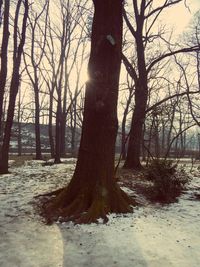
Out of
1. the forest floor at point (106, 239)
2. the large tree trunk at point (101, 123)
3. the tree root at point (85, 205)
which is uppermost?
the large tree trunk at point (101, 123)

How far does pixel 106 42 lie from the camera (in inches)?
279

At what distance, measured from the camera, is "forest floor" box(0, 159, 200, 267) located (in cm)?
471

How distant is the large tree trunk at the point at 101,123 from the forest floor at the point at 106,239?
0.62 m

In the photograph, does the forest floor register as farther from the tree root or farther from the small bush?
the small bush

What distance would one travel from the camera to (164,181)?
26.6 ft

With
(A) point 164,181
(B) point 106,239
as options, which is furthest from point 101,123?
(B) point 106,239

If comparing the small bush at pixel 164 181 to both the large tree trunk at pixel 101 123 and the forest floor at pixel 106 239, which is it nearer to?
the forest floor at pixel 106 239

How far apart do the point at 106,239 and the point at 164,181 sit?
10.2ft

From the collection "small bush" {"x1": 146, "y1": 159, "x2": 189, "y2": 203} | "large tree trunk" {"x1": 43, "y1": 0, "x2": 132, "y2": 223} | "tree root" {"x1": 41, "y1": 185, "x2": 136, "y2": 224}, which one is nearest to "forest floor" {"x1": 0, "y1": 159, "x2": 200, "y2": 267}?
"tree root" {"x1": 41, "y1": 185, "x2": 136, "y2": 224}

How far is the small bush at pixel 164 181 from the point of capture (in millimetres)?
7988

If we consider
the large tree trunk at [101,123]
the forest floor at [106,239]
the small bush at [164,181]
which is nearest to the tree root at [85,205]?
the large tree trunk at [101,123]

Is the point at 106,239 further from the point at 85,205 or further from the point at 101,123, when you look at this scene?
the point at 101,123

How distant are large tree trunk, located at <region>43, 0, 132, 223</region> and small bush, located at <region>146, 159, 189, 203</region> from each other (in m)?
1.05

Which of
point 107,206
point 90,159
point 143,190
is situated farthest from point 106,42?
point 143,190
